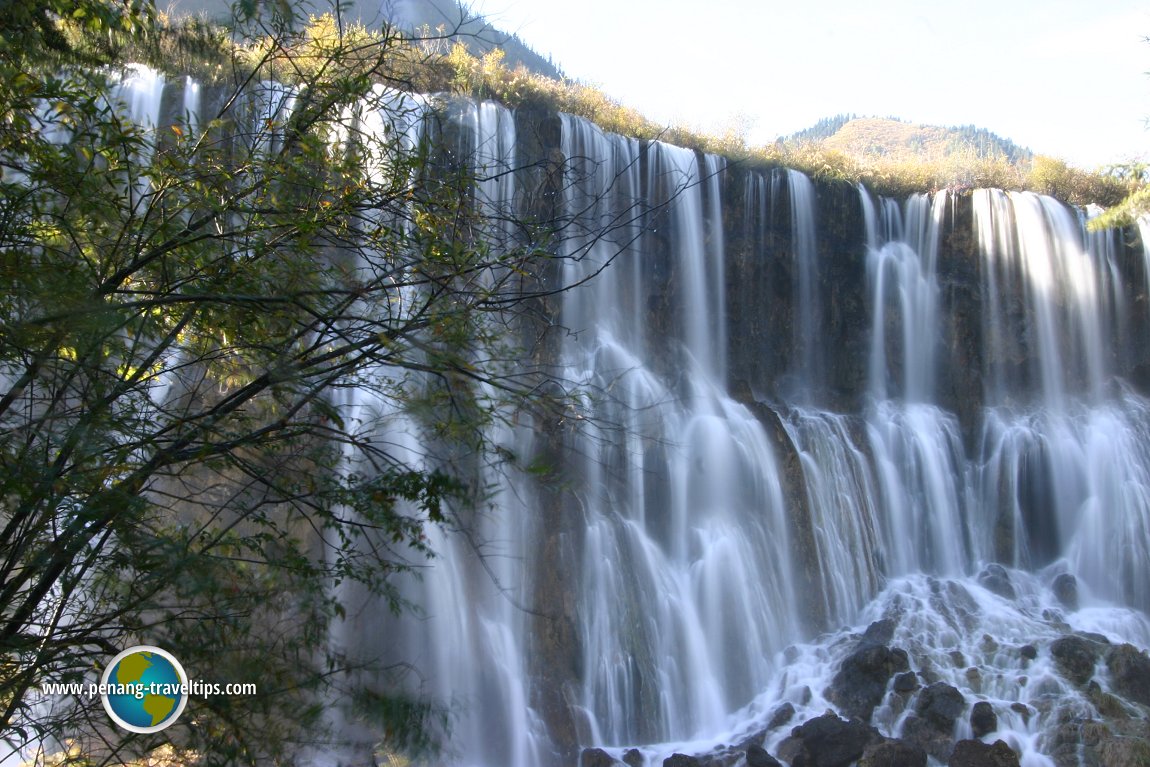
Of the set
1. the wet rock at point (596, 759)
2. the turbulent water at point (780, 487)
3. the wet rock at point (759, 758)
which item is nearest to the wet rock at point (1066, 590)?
the turbulent water at point (780, 487)

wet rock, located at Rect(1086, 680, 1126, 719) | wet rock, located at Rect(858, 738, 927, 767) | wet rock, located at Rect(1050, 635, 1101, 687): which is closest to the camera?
wet rock, located at Rect(858, 738, 927, 767)

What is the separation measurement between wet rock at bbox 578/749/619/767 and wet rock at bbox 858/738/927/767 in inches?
102

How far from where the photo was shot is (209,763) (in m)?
3.22

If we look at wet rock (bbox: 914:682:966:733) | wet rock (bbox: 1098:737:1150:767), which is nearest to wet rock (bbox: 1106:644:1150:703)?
wet rock (bbox: 1098:737:1150:767)

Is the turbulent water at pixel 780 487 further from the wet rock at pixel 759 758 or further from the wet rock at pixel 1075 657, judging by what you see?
the wet rock at pixel 759 758

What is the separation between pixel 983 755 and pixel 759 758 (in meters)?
2.31

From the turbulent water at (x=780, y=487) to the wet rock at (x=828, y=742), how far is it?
626 mm

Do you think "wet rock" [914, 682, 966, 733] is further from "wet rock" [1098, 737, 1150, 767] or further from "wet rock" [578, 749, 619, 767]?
"wet rock" [578, 749, 619, 767]

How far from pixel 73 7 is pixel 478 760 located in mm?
8308

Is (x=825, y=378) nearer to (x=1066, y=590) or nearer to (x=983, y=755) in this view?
(x=1066, y=590)

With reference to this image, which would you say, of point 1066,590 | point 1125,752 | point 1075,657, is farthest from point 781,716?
point 1066,590

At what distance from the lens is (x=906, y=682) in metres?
11.2

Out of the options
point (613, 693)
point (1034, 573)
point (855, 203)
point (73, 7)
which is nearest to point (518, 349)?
point (73, 7)

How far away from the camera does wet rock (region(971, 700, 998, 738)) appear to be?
1045cm
